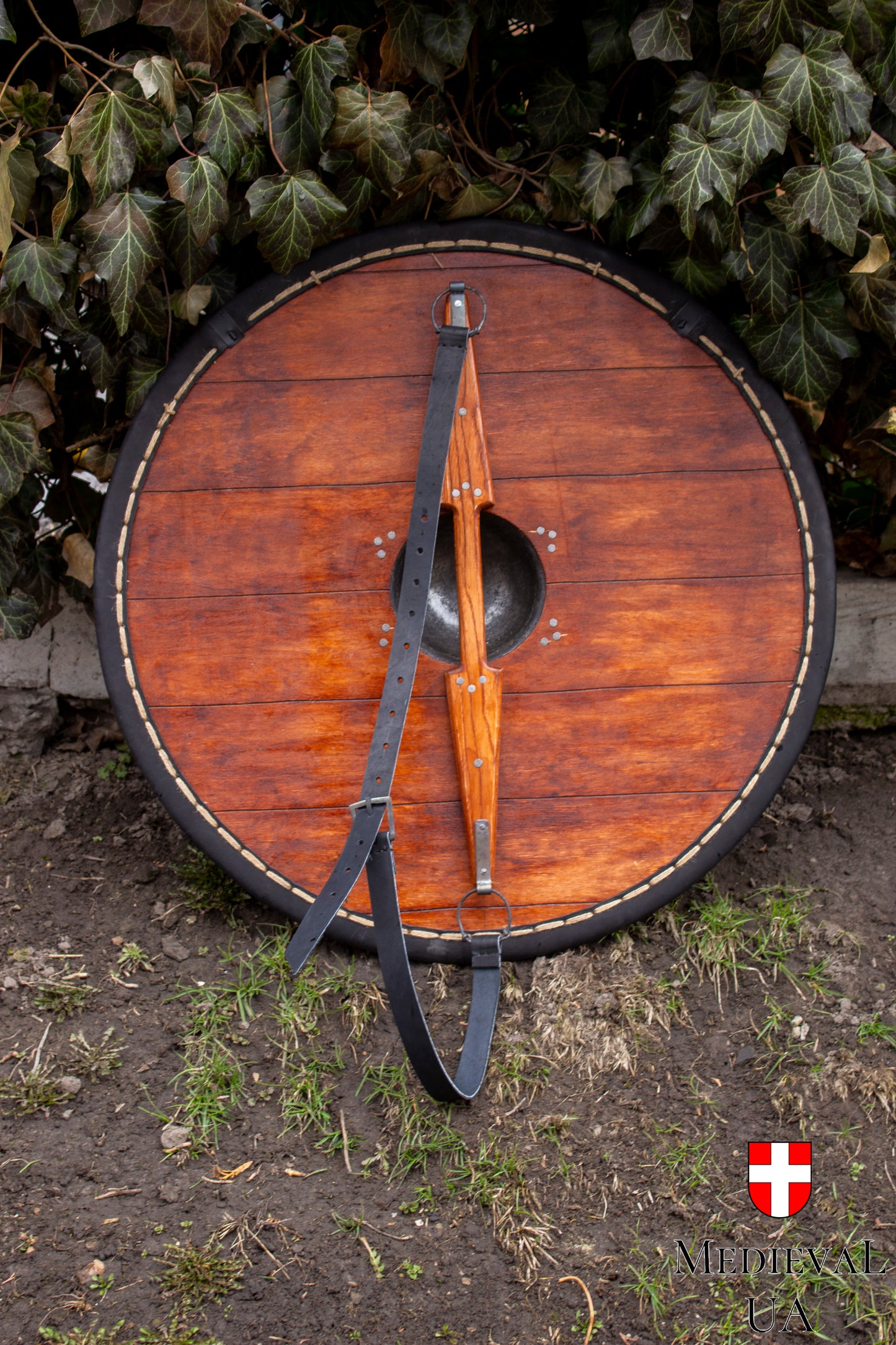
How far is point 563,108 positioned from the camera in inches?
71.5

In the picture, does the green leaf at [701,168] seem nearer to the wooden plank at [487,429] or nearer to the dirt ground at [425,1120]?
the wooden plank at [487,429]

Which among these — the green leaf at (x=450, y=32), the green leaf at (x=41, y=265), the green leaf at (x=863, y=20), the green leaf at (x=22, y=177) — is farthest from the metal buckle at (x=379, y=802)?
the green leaf at (x=863, y=20)

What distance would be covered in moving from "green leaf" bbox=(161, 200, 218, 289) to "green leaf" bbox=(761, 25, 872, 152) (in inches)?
34.3

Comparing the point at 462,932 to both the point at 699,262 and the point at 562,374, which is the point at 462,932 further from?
the point at 699,262

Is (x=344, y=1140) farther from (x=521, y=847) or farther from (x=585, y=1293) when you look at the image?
(x=521, y=847)

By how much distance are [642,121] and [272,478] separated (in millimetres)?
885

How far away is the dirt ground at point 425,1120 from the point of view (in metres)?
1.38

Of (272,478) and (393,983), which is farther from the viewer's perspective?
(272,478)

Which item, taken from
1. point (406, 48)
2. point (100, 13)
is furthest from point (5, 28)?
Answer: point (406, 48)

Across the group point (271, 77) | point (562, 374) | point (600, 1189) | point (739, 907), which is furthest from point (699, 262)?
point (600, 1189)

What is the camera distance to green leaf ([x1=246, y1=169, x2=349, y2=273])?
1.64 metres

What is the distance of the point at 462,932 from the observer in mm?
1775

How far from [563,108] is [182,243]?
2.21ft

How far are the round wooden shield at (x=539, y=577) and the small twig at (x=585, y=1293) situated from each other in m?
0.50
